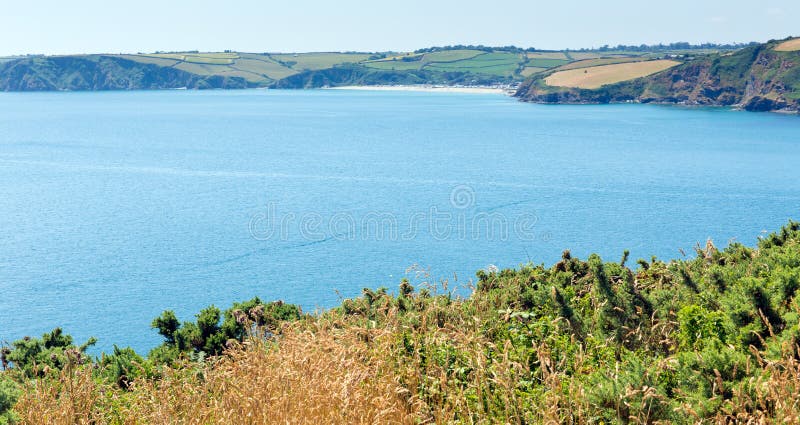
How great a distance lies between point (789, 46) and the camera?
183 m

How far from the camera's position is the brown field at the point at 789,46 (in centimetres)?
17925

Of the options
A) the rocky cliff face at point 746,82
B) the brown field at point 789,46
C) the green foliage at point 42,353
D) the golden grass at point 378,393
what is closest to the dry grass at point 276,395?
the golden grass at point 378,393

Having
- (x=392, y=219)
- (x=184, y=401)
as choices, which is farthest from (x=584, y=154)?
(x=184, y=401)

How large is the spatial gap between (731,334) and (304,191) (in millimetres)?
63263

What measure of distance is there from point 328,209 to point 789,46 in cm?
16867

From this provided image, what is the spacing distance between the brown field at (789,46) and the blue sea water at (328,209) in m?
72.0

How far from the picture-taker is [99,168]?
86125mm

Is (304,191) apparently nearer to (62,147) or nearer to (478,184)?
(478,184)

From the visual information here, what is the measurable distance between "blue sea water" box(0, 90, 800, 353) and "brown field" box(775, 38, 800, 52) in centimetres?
7204

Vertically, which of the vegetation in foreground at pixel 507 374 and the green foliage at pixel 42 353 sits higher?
the vegetation in foreground at pixel 507 374

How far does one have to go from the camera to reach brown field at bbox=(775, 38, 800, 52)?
179 m

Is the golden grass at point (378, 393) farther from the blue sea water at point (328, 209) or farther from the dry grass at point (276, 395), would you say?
the blue sea water at point (328, 209)

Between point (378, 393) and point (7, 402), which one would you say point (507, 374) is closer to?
point (378, 393)

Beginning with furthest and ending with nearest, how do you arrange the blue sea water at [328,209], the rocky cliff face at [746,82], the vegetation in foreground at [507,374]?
the rocky cliff face at [746,82] → the blue sea water at [328,209] → the vegetation in foreground at [507,374]
